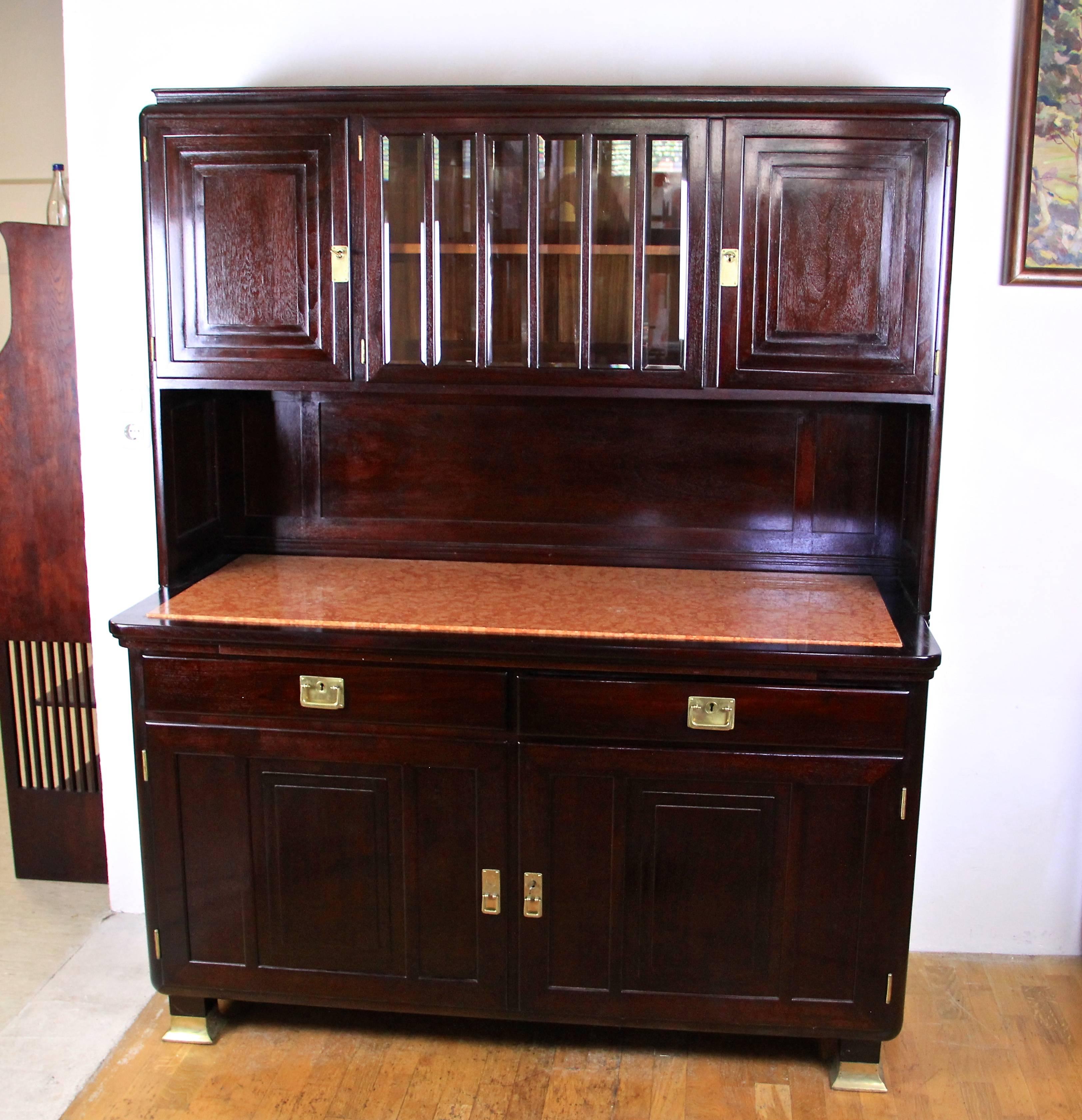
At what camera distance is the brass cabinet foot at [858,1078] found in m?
2.33

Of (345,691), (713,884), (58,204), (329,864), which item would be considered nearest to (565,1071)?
(713,884)

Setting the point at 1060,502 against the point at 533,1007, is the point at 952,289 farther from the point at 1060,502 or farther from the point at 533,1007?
the point at 533,1007

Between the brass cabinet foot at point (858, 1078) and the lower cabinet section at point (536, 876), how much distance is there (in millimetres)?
100

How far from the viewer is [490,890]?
2320 mm

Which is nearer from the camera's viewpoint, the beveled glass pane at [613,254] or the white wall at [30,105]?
the beveled glass pane at [613,254]

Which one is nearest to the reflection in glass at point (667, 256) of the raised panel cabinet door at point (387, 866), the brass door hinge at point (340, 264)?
the brass door hinge at point (340, 264)

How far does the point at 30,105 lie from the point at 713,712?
3.38 metres

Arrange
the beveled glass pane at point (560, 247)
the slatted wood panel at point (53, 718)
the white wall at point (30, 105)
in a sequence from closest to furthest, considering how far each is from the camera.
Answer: the beveled glass pane at point (560, 247) < the slatted wood panel at point (53, 718) < the white wall at point (30, 105)

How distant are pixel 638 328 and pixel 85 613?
1.56m

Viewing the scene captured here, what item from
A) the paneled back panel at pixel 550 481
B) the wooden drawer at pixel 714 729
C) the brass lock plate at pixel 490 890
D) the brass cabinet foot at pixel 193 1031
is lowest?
the brass cabinet foot at pixel 193 1031

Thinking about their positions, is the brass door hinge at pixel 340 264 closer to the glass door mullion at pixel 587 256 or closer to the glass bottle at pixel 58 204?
the glass door mullion at pixel 587 256

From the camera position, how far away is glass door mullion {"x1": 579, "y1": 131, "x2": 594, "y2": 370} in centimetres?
227

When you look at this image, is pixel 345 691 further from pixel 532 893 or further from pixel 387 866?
pixel 532 893

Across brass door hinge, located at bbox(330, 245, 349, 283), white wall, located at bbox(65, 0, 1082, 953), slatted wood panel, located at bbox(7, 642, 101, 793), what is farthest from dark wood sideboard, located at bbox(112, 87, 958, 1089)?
slatted wood panel, located at bbox(7, 642, 101, 793)
